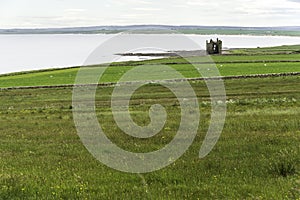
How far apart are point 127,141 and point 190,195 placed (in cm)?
693

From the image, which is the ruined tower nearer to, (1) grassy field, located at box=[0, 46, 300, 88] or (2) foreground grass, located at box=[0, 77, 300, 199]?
(1) grassy field, located at box=[0, 46, 300, 88]

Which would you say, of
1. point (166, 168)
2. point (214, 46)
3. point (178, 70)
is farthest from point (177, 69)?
point (166, 168)

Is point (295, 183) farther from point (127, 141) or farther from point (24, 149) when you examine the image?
point (24, 149)

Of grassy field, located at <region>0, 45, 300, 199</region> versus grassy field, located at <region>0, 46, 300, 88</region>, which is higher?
grassy field, located at <region>0, 45, 300, 199</region>

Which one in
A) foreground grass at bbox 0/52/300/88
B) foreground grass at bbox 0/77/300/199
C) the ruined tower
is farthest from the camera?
the ruined tower

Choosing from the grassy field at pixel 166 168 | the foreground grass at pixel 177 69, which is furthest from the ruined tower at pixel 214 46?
the grassy field at pixel 166 168

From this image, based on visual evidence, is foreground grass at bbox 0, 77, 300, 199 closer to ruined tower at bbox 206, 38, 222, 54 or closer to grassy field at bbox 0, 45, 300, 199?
grassy field at bbox 0, 45, 300, 199

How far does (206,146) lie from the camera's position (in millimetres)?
13773

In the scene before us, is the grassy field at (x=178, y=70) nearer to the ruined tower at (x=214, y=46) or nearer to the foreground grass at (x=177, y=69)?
the foreground grass at (x=177, y=69)

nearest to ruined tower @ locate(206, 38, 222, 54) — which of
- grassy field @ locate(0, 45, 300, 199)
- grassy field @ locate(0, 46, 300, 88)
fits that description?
grassy field @ locate(0, 46, 300, 88)

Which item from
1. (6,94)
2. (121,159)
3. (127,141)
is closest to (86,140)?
(127,141)

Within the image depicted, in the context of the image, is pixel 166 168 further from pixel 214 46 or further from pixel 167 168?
pixel 214 46

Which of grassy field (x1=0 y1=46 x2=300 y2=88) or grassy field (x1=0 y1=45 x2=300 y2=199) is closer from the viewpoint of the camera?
grassy field (x1=0 y1=45 x2=300 y2=199)

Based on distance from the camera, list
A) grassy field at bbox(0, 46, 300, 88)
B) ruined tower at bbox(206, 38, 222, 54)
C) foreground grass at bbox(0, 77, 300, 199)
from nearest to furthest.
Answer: foreground grass at bbox(0, 77, 300, 199), grassy field at bbox(0, 46, 300, 88), ruined tower at bbox(206, 38, 222, 54)
